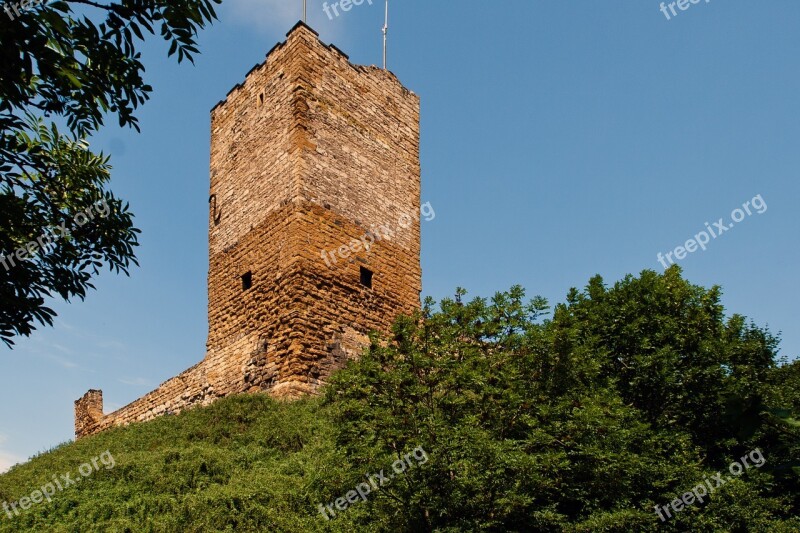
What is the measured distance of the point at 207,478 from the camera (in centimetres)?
1023

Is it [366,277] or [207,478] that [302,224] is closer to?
[366,277]

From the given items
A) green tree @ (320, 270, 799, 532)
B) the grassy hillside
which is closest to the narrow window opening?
the grassy hillside

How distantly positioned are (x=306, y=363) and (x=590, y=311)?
5.97 meters

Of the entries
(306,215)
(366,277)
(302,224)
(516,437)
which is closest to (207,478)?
(516,437)

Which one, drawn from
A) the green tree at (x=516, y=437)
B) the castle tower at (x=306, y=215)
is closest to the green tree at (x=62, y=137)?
the green tree at (x=516, y=437)

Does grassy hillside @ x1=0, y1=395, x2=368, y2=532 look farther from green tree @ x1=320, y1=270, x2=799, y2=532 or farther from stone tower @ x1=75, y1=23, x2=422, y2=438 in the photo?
stone tower @ x1=75, y1=23, x2=422, y2=438

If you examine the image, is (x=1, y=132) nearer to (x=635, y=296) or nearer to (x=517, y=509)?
(x=517, y=509)

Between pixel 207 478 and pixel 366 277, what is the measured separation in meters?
7.14

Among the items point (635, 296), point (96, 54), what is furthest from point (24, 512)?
point (635, 296)

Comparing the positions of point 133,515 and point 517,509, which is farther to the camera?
point 133,515

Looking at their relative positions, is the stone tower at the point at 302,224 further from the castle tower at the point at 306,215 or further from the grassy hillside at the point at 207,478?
the grassy hillside at the point at 207,478

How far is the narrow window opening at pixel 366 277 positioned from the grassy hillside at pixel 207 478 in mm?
3812

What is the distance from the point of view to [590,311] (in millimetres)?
11500

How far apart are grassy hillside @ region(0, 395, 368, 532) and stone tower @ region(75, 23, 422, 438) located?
1803mm
